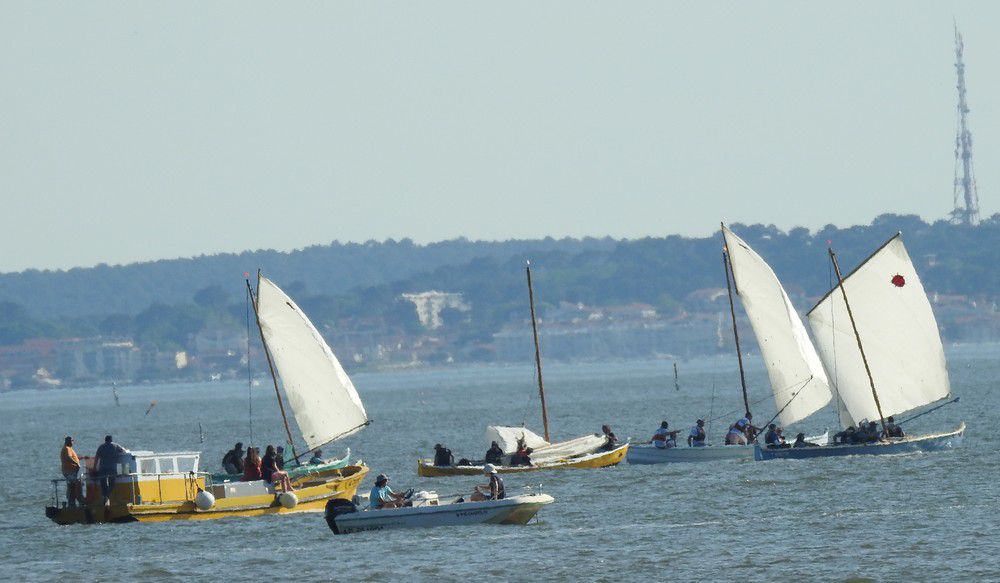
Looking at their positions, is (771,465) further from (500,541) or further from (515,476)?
(500,541)

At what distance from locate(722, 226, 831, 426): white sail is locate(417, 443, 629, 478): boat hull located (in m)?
5.76

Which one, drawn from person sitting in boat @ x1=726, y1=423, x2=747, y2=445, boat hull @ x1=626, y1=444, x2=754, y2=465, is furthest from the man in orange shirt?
person sitting in boat @ x1=726, y1=423, x2=747, y2=445

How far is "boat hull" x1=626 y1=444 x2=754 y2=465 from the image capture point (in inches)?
2709

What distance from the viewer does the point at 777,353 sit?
231 ft

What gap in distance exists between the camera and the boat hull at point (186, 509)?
170ft

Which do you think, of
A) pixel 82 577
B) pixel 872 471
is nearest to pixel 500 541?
pixel 82 577

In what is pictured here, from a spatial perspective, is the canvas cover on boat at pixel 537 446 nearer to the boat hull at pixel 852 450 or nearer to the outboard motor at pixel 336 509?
the boat hull at pixel 852 450

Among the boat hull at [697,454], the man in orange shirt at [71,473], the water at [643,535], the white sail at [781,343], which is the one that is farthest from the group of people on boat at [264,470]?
the white sail at [781,343]

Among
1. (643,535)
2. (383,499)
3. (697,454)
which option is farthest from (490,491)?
(697,454)

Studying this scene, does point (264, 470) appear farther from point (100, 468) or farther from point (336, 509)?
point (336, 509)

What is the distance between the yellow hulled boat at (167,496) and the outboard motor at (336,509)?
4.93 meters

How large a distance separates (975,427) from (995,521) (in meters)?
43.7

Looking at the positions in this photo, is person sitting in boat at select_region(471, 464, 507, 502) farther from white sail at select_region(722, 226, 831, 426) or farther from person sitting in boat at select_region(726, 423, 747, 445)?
white sail at select_region(722, 226, 831, 426)

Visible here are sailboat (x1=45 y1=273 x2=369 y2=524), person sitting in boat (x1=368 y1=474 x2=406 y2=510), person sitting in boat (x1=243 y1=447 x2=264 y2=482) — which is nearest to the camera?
person sitting in boat (x1=368 y1=474 x2=406 y2=510)
